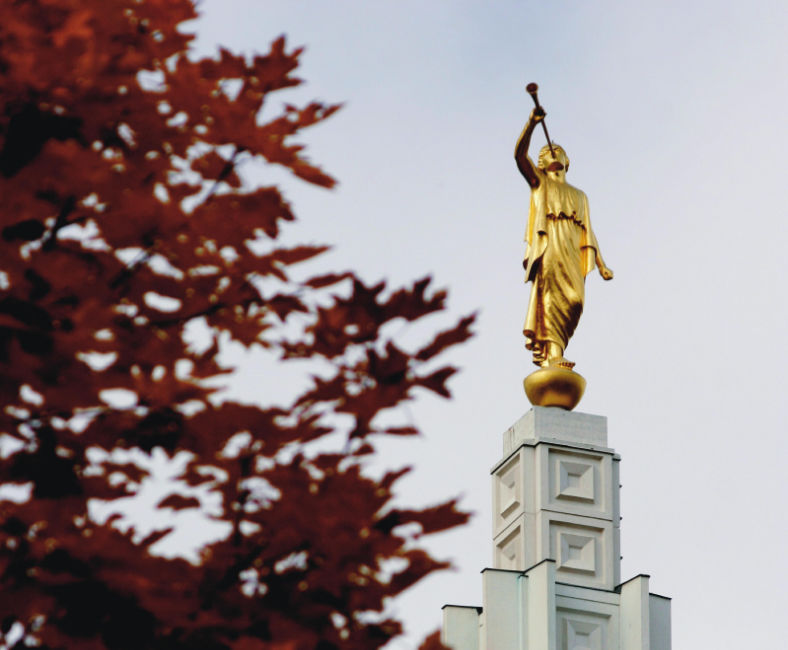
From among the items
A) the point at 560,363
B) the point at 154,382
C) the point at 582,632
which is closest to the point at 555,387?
the point at 560,363

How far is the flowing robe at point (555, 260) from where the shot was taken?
16.8 meters

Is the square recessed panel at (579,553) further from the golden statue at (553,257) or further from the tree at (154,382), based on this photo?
the tree at (154,382)

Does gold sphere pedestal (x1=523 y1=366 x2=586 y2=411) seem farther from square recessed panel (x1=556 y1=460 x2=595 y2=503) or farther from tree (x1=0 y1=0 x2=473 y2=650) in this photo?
tree (x1=0 y1=0 x2=473 y2=650)

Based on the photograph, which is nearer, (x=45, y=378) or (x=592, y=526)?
(x=45, y=378)

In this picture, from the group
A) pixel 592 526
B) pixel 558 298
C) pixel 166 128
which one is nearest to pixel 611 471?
pixel 592 526

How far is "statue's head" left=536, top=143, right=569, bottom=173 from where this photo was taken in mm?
17656

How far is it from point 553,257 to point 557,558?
3.18m

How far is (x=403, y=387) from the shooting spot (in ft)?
14.3

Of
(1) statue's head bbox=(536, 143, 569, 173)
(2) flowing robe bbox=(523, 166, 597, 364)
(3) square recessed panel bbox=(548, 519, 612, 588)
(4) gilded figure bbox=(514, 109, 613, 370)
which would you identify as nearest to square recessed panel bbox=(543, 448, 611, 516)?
(3) square recessed panel bbox=(548, 519, 612, 588)

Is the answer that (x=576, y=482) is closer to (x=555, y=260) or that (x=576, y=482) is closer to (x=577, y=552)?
(x=577, y=552)

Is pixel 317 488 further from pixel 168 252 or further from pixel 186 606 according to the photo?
pixel 168 252

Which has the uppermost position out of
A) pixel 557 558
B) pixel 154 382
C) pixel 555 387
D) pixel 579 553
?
pixel 555 387

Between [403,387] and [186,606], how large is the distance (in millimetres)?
783

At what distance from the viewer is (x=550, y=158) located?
1770cm
